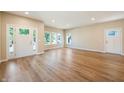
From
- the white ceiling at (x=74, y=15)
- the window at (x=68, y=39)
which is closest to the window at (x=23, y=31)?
the white ceiling at (x=74, y=15)

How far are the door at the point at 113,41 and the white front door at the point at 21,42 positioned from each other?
224 inches

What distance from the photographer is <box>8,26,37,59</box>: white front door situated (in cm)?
587

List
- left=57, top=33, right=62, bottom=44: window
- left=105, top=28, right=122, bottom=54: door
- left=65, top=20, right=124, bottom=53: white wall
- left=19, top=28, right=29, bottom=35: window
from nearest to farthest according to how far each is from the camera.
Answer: left=19, top=28, right=29, bottom=35: window
left=105, top=28, right=122, bottom=54: door
left=65, top=20, right=124, bottom=53: white wall
left=57, top=33, right=62, bottom=44: window

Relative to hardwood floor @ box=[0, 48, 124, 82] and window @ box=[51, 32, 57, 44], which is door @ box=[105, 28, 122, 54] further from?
window @ box=[51, 32, 57, 44]

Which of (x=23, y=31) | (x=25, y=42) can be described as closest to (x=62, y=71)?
(x=25, y=42)

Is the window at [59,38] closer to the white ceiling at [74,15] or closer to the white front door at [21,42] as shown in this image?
the white front door at [21,42]

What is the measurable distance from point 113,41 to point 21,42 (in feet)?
21.8

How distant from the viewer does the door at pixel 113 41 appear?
744 cm

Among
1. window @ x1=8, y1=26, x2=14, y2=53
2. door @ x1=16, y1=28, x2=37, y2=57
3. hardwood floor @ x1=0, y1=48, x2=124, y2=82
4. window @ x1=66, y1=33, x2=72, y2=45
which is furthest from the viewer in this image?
window @ x1=66, y1=33, x2=72, y2=45

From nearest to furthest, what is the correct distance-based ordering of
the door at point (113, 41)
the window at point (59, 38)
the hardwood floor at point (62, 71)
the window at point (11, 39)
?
1. the hardwood floor at point (62, 71)
2. the window at point (11, 39)
3. the door at point (113, 41)
4. the window at point (59, 38)

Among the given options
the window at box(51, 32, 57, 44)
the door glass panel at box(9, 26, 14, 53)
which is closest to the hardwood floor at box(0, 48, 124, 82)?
the door glass panel at box(9, 26, 14, 53)
